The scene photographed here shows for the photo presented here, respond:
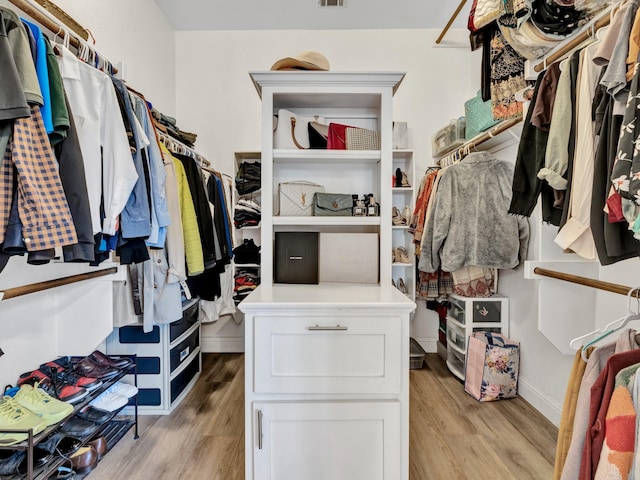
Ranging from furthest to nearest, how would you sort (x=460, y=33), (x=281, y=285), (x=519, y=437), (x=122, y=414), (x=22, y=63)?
(x=460, y=33)
(x=122, y=414)
(x=519, y=437)
(x=281, y=285)
(x=22, y=63)

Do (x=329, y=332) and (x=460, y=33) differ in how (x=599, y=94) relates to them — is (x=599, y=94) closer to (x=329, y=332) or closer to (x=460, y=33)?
(x=329, y=332)

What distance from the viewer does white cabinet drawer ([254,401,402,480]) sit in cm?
Answer: 124

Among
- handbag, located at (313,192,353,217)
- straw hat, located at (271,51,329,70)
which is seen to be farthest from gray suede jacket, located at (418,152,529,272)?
straw hat, located at (271,51,329,70)

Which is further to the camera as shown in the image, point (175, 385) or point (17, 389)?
point (175, 385)

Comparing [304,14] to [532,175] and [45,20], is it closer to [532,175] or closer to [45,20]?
[45,20]

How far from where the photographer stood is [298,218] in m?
1.66

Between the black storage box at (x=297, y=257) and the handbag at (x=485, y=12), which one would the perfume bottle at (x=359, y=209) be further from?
the handbag at (x=485, y=12)

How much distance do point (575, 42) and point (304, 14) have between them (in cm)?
246

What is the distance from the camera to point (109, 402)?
1.77m

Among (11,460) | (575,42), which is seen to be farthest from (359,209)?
(11,460)

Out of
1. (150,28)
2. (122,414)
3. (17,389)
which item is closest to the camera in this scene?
(17,389)

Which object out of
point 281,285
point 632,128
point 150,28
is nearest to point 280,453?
point 281,285

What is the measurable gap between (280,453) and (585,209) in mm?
1248

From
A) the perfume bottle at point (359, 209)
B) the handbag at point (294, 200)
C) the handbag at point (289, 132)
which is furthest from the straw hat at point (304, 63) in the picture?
the perfume bottle at point (359, 209)
